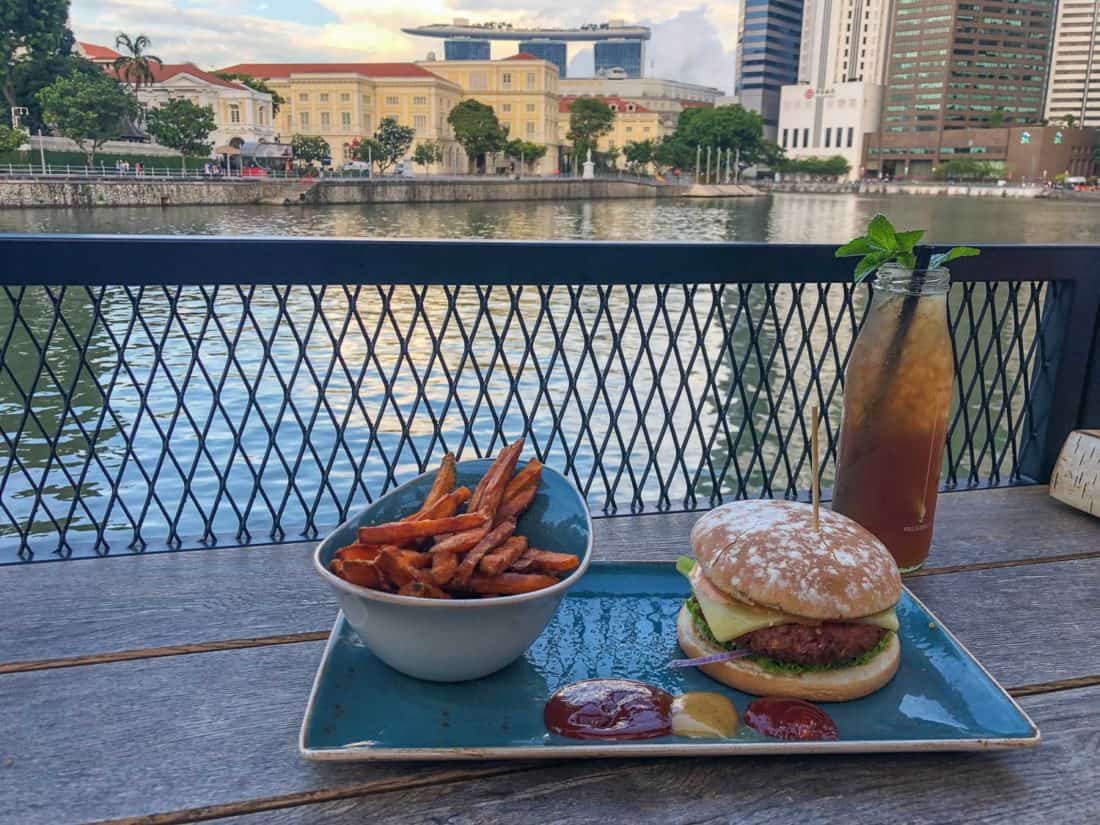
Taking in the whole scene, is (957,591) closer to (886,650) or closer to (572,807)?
(886,650)

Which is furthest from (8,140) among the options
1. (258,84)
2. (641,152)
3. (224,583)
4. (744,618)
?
(641,152)

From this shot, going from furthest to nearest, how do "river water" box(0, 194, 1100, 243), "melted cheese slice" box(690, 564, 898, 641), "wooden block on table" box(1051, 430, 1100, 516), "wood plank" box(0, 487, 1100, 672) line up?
1. "river water" box(0, 194, 1100, 243)
2. "wooden block on table" box(1051, 430, 1100, 516)
3. "wood plank" box(0, 487, 1100, 672)
4. "melted cheese slice" box(690, 564, 898, 641)

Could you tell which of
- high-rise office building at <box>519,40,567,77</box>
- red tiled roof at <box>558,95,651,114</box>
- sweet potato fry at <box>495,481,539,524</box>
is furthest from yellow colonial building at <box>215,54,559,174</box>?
high-rise office building at <box>519,40,567,77</box>

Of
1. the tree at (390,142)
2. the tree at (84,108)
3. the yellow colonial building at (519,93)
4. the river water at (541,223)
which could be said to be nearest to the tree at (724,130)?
the yellow colonial building at (519,93)

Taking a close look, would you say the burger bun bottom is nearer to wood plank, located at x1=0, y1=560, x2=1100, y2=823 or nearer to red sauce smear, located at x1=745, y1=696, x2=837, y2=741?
red sauce smear, located at x1=745, y1=696, x2=837, y2=741

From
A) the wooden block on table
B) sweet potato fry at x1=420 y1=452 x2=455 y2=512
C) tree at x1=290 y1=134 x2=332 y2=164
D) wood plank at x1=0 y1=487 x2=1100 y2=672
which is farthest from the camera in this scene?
tree at x1=290 y1=134 x2=332 y2=164

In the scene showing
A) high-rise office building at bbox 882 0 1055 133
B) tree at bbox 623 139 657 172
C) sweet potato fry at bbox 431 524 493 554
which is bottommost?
sweet potato fry at bbox 431 524 493 554
